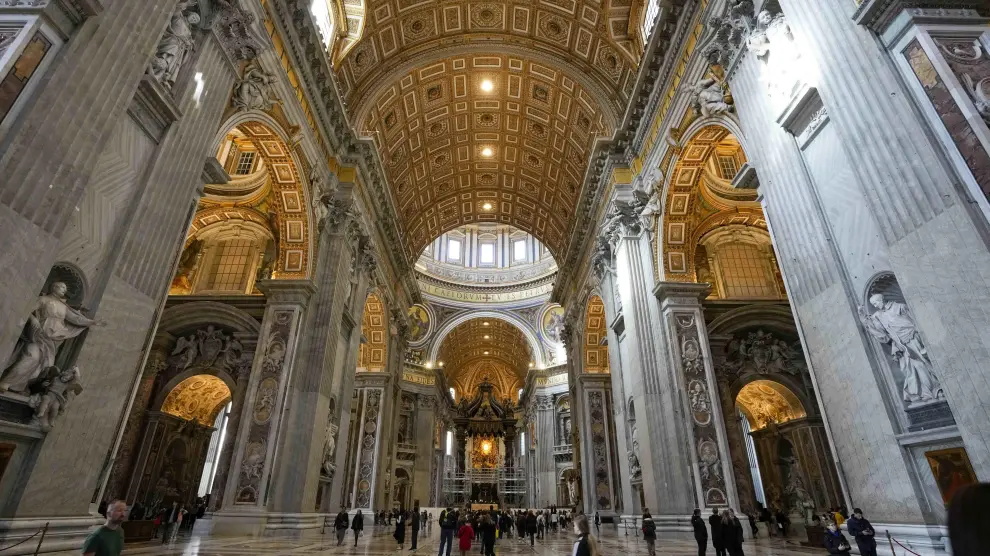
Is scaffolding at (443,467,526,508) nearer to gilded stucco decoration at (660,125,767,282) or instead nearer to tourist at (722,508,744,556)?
gilded stucco decoration at (660,125,767,282)

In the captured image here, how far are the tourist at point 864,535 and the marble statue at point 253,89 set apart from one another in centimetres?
1074

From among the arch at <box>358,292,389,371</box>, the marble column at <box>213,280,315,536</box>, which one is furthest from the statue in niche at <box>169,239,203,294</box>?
the arch at <box>358,292,389,371</box>

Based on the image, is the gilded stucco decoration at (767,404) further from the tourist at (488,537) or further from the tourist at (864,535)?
the tourist at (864,535)

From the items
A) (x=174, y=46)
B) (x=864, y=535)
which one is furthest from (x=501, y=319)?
(x=864, y=535)

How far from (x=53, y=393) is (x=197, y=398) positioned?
11.3 m

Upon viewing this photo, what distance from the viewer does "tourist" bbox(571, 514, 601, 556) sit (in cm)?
320

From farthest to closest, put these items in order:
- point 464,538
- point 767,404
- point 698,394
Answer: point 767,404 < point 698,394 < point 464,538

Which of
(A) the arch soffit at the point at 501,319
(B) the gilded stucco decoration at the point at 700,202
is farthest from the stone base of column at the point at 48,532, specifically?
(A) the arch soffit at the point at 501,319

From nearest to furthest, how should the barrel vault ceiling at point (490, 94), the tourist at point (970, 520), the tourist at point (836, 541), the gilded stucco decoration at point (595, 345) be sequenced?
the tourist at point (970, 520) < the tourist at point (836, 541) < the barrel vault ceiling at point (490, 94) < the gilded stucco decoration at point (595, 345)

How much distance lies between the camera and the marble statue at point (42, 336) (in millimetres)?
4463

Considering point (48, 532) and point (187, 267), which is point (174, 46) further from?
point (187, 267)

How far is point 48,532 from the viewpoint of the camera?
4.62m

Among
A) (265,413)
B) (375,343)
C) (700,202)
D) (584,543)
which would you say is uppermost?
(700,202)

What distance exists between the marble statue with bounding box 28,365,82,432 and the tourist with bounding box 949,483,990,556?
6553mm
